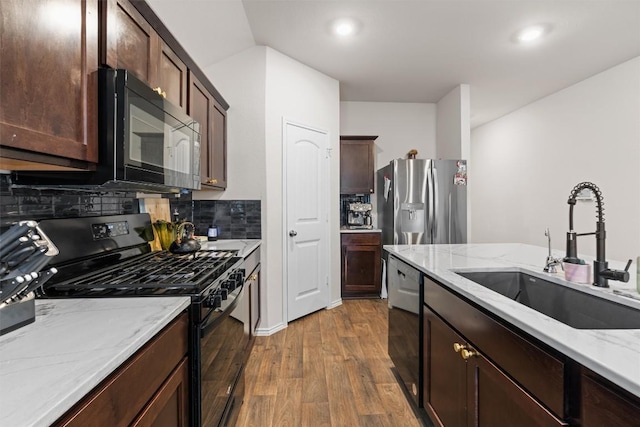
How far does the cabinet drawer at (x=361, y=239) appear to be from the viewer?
150 inches

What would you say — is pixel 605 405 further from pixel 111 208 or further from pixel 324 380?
pixel 111 208

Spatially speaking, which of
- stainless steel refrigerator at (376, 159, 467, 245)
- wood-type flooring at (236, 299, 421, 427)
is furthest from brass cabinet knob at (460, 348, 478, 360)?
stainless steel refrigerator at (376, 159, 467, 245)

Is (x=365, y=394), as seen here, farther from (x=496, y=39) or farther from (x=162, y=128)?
(x=496, y=39)

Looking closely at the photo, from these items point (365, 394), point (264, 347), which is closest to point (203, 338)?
point (365, 394)

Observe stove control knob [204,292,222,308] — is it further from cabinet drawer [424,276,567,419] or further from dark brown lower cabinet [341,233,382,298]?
dark brown lower cabinet [341,233,382,298]

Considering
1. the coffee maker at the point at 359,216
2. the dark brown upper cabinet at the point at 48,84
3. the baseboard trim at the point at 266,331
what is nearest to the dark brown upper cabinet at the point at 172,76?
the dark brown upper cabinet at the point at 48,84

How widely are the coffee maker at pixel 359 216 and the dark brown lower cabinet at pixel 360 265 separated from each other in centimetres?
30

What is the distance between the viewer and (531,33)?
271 centimetres

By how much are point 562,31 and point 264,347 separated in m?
3.87

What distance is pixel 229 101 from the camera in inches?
112

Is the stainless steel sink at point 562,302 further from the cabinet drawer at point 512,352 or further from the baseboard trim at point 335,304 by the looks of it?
the baseboard trim at point 335,304

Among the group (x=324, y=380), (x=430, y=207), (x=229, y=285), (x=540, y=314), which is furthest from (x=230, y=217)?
(x=540, y=314)

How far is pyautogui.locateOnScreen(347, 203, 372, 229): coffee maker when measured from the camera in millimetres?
4090

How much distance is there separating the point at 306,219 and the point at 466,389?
88.0 inches
